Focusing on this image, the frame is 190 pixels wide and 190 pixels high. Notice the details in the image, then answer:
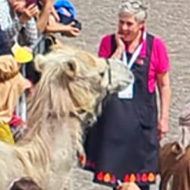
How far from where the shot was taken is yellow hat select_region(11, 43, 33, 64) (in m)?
7.46

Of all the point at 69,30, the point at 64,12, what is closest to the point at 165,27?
the point at 64,12

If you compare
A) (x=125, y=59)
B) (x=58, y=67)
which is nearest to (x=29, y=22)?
(x=125, y=59)

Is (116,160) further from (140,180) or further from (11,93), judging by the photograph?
(11,93)

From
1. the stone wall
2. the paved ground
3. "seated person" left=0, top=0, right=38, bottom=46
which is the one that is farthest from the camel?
the stone wall

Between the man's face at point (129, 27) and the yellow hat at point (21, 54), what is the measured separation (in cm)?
72

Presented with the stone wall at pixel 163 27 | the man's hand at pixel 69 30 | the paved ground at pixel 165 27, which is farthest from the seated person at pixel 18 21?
the stone wall at pixel 163 27

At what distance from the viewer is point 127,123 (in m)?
8.05

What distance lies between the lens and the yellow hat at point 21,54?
7.46 meters

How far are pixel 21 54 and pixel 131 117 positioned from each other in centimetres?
100

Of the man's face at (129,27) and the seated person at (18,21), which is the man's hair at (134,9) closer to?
the man's face at (129,27)

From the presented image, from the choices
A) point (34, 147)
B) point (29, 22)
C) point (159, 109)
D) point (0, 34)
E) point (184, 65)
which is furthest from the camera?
point (184, 65)

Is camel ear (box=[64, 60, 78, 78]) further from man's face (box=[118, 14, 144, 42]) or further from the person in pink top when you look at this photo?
man's face (box=[118, 14, 144, 42])

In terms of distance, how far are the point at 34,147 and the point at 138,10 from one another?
5.57ft

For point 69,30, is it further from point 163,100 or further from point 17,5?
point 163,100
